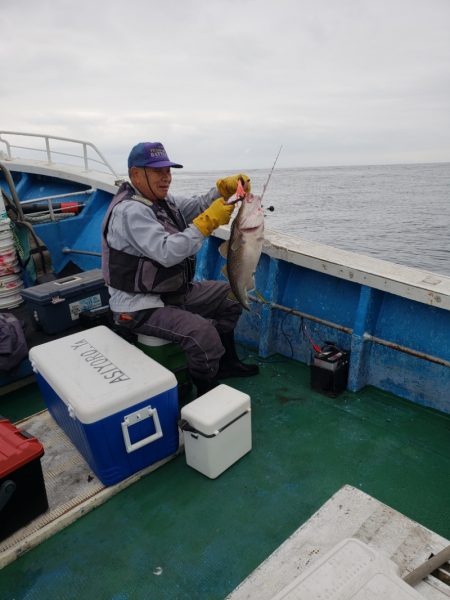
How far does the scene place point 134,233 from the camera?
304 cm

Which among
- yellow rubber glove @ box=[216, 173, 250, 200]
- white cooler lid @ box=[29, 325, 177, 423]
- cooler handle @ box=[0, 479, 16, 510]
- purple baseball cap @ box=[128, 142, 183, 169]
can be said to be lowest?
cooler handle @ box=[0, 479, 16, 510]

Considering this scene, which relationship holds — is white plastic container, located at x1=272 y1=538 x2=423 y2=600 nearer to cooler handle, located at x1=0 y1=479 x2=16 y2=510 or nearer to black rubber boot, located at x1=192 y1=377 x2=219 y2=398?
cooler handle, located at x1=0 y1=479 x2=16 y2=510

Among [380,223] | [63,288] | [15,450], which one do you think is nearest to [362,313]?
[15,450]

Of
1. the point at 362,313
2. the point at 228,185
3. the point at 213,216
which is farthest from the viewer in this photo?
the point at 362,313

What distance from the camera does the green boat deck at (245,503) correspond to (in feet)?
7.24

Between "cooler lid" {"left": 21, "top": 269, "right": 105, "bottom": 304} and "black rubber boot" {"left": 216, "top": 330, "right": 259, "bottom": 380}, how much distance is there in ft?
4.89

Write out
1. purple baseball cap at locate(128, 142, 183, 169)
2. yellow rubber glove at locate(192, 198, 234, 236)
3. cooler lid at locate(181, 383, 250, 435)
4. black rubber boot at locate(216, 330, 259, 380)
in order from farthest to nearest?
1. black rubber boot at locate(216, 330, 259, 380)
2. purple baseball cap at locate(128, 142, 183, 169)
3. yellow rubber glove at locate(192, 198, 234, 236)
4. cooler lid at locate(181, 383, 250, 435)

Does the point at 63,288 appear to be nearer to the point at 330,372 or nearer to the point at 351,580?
the point at 330,372

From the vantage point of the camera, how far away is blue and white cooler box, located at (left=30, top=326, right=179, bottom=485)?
2.57 meters

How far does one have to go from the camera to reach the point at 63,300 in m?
4.16

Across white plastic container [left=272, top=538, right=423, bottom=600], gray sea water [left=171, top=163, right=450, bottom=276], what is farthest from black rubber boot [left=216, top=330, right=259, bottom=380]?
gray sea water [left=171, top=163, right=450, bottom=276]

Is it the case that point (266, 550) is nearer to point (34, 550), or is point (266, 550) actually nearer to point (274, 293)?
point (34, 550)

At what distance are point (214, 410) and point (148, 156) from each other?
1.87 meters

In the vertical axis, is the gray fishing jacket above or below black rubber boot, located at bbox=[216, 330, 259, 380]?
above
